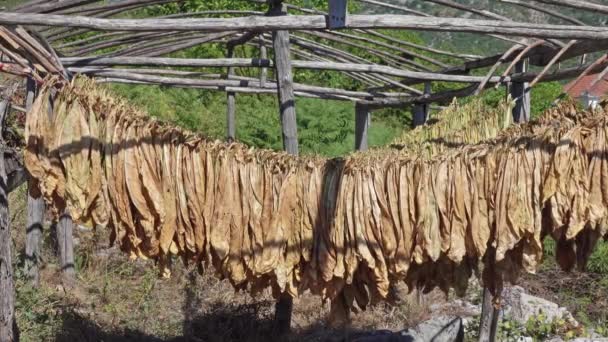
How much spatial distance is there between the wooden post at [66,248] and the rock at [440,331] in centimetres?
335

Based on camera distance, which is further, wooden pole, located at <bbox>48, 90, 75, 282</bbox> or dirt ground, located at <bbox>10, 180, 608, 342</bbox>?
wooden pole, located at <bbox>48, 90, 75, 282</bbox>

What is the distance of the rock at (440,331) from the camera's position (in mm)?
6938

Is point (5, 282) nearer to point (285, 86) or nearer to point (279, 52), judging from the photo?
point (285, 86)

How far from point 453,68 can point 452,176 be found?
3998 mm

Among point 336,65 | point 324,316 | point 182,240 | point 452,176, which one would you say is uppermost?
point 336,65

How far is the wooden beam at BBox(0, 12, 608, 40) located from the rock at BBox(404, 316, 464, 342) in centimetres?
340

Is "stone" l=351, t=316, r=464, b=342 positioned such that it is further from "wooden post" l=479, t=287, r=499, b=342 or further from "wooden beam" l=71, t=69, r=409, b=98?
"wooden beam" l=71, t=69, r=409, b=98

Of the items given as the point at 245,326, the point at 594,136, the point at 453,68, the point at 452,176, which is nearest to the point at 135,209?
the point at 452,176

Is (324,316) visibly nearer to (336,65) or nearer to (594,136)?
(336,65)

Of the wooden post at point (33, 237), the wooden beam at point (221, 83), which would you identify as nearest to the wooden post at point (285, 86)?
the wooden beam at point (221, 83)

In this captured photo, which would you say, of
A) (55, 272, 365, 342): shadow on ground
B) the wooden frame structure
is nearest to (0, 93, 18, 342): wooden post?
the wooden frame structure

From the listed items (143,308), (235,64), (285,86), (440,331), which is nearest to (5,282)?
(285,86)

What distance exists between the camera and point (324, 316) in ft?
26.9

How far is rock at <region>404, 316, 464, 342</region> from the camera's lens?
6938 millimetres
